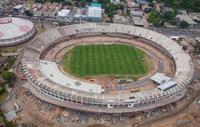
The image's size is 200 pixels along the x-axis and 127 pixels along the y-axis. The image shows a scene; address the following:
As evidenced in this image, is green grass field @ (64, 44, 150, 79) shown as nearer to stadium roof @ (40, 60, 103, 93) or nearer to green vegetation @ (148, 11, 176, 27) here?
stadium roof @ (40, 60, 103, 93)

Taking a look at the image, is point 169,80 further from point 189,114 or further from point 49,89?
point 49,89

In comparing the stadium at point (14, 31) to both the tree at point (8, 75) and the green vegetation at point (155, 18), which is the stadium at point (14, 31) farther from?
the green vegetation at point (155, 18)

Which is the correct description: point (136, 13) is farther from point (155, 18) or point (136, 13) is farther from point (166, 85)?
point (166, 85)

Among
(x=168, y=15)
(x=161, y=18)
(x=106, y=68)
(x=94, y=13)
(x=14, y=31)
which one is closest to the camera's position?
(x=106, y=68)

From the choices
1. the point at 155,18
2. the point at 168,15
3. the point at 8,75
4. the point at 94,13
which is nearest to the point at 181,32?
the point at 168,15

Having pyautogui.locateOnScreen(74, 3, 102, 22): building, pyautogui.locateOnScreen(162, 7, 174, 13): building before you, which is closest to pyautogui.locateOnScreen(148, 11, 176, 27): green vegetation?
pyautogui.locateOnScreen(162, 7, 174, 13): building

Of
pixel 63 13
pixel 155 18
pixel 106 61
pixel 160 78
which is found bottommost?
pixel 106 61

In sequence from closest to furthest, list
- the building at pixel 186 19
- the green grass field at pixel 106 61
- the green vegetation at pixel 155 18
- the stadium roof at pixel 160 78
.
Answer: the stadium roof at pixel 160 78 < the green grass field at pixel 106 61 < the green vegetation at pixel 155 18 < the building at pixel 186 19

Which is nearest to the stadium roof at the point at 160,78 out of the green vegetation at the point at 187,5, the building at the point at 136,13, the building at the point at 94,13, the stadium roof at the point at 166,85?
the stadium roof at the point at 166,85
